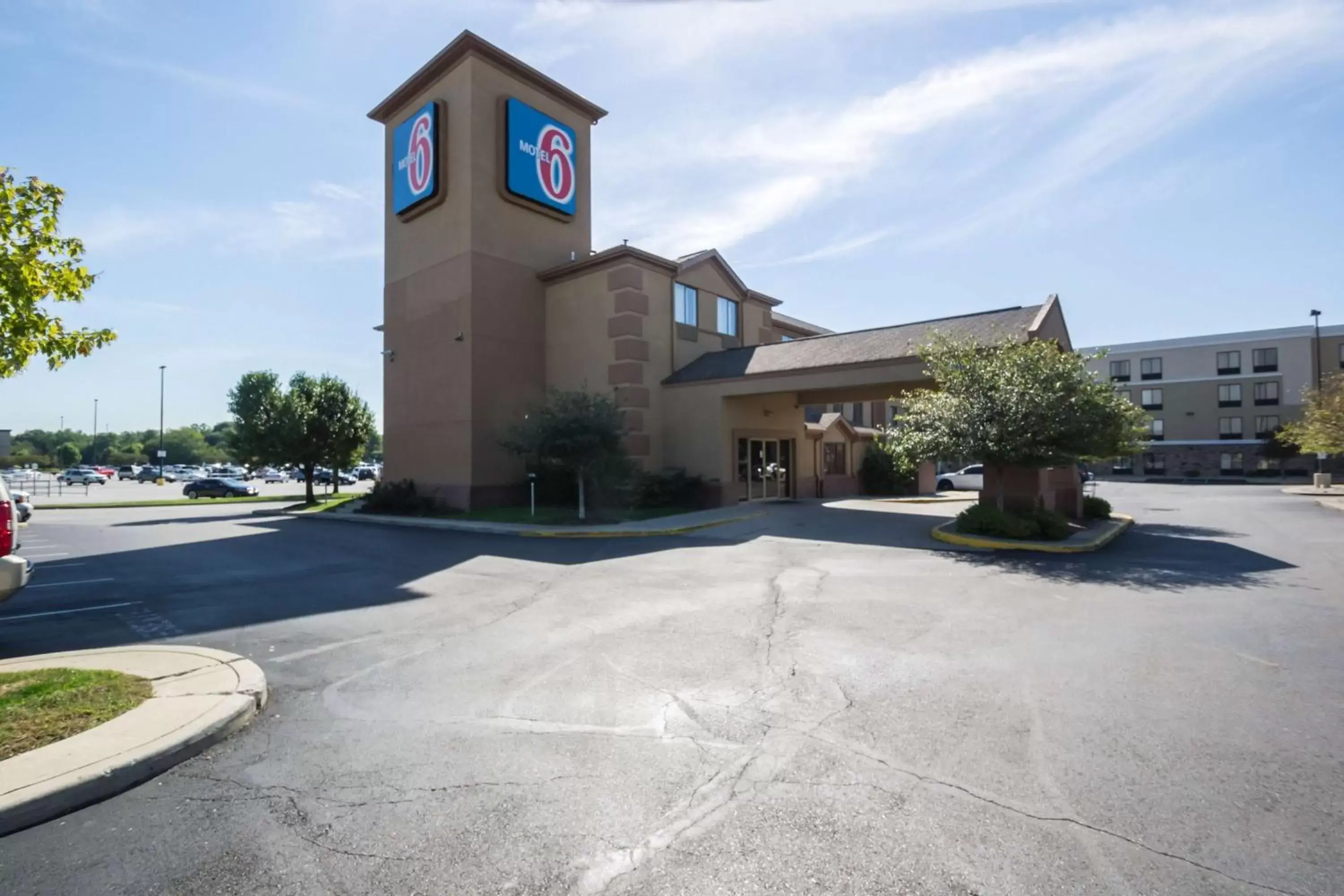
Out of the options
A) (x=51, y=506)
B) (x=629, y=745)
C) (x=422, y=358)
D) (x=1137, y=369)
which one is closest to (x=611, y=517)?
(x=422, y=358)

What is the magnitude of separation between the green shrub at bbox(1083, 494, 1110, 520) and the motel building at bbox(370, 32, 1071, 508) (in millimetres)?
4845

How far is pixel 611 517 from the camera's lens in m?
19.9

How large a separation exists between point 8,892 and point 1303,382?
7459cm

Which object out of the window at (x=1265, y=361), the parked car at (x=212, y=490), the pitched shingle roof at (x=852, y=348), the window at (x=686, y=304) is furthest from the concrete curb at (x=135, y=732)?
the window at (x=1265, y=361)

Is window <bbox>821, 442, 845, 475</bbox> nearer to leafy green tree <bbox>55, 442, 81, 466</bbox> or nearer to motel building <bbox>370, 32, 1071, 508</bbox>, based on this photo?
motel building <bbox>370, 32, 1071, 508</bbox>

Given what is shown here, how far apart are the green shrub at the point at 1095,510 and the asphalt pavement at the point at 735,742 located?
985 centimetres

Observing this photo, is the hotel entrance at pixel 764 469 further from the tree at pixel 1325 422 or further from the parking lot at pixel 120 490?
the parking lot at pixel 120 490

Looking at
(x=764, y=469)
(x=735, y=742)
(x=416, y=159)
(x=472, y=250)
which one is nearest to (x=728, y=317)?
(x=764, y=469)

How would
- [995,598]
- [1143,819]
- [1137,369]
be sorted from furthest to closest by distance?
[1137,369], [995,598], [1143,819]

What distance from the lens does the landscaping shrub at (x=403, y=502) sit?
23.9 metres

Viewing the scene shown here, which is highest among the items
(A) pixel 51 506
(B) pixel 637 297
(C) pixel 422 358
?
(B) pixel 637 297

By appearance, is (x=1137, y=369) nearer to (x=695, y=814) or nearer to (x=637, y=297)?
(x=637, y=297)

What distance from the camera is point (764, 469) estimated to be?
2594 centimetres

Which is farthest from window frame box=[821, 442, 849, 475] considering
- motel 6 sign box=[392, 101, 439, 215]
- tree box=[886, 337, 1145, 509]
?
motel 6 sign box=[392, 101, 439, 215]
